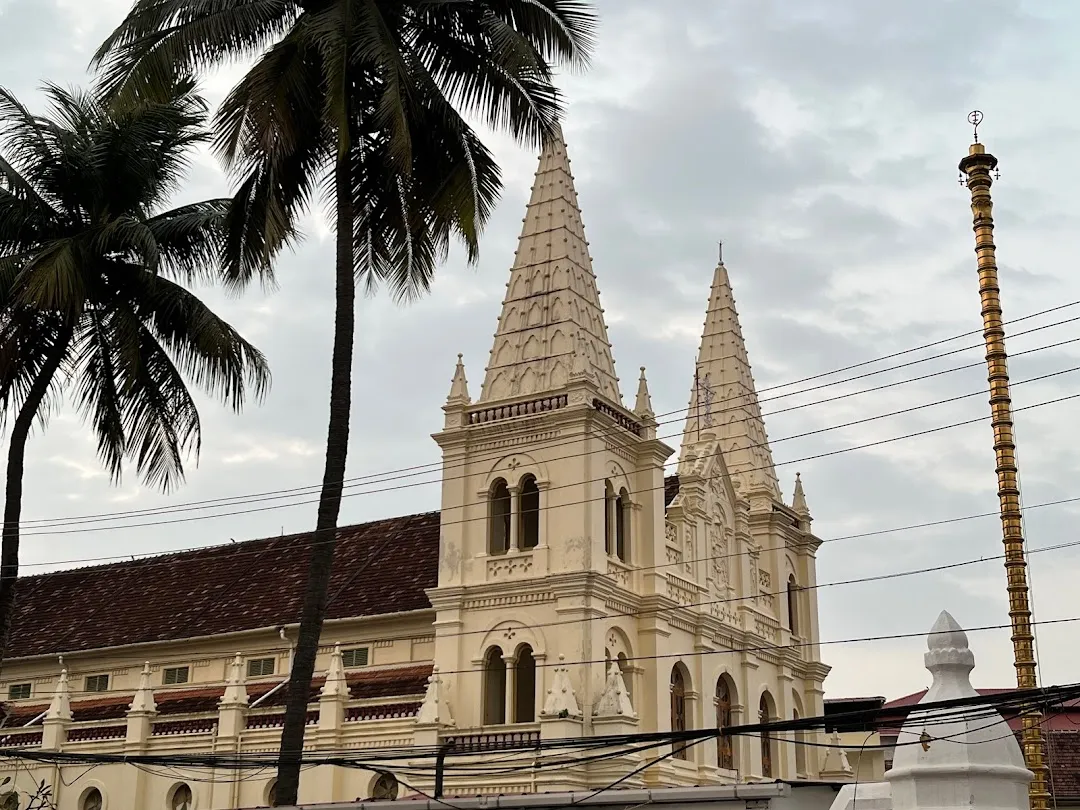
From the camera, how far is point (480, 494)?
1380 inches

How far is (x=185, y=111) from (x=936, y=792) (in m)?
19.4

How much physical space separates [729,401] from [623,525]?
1054 cm

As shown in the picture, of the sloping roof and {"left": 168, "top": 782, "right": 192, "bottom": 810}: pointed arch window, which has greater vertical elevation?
the sloping roof

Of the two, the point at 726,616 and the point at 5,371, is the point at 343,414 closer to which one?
the point at 5,371

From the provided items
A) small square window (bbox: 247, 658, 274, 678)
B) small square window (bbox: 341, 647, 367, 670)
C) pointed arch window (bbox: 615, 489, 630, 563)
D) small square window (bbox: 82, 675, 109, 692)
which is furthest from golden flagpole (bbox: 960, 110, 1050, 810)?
small square window (bbox: 82, 675, 109, 692)

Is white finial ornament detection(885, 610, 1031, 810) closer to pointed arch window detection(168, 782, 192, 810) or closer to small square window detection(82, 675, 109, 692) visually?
pointed arch window detection(168, 782, 192, 810)

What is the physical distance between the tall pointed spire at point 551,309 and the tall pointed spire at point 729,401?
824 cm

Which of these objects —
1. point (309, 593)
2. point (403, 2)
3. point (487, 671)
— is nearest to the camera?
point (309, 593)

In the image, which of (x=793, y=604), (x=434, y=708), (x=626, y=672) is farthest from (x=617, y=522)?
(x=793, y=604)

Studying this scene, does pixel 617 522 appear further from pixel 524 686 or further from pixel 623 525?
pixel 524 686

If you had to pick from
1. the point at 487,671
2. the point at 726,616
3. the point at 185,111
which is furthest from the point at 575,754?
the point at 185,111

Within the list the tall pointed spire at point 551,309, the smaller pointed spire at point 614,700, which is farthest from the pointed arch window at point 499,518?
the smaller pointed spire at point 614,700

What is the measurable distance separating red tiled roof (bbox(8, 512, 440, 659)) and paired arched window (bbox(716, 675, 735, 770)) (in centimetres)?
840

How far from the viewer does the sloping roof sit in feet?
128
